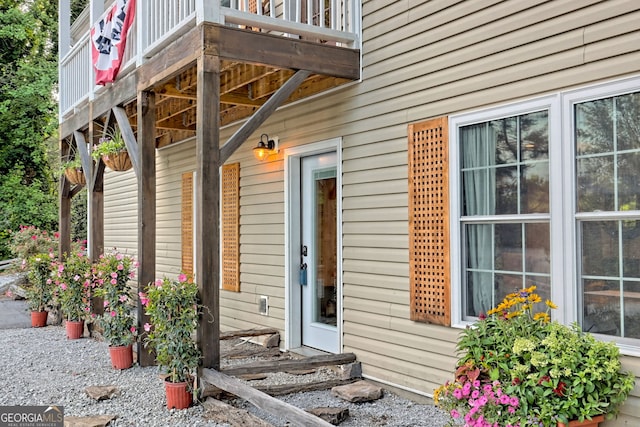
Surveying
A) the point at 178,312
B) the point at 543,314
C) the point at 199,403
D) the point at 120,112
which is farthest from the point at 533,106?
the point at 120,112

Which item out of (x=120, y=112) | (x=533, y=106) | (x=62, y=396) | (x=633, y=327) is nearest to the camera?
(x=633, y=327)

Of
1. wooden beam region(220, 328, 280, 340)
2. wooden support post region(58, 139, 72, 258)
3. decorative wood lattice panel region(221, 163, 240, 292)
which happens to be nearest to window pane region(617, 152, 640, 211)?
wooden beam region(220, 328, 280, 340)

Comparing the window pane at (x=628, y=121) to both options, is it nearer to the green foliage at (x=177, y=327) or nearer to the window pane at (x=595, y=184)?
the window pane at (x=595, y=184)

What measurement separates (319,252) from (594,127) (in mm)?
3216

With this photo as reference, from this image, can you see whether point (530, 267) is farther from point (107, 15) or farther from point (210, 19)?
point (107, 15)

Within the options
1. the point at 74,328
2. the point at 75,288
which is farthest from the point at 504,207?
the point at 74,328

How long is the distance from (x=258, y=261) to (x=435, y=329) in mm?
2963

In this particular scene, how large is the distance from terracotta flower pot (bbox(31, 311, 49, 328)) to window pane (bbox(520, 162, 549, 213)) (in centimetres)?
736

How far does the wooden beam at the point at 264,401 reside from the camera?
3.30 metres

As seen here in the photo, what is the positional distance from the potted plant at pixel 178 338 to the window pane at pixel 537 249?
2451 mm

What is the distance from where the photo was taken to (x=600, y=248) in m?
3.35

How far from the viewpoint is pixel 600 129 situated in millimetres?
3342

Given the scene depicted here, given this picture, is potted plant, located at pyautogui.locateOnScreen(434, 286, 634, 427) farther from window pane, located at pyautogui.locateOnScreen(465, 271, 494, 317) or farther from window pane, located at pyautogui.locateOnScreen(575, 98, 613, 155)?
window pane, located at pyautogui.locateOnScreen(575, 98, 613, 155)

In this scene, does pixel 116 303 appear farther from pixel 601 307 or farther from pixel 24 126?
pixel 24 126
